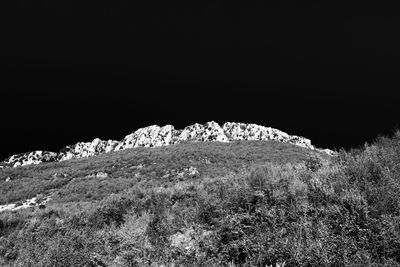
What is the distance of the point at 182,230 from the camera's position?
7.21 m

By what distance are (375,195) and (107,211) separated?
26.1ft

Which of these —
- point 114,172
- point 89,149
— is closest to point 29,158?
point 89,149

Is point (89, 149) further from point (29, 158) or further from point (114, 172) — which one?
point (114, 172)

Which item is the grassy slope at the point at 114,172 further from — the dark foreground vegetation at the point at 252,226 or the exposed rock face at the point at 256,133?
the exposed rock face at the point at 256,133

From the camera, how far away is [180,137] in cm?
7644

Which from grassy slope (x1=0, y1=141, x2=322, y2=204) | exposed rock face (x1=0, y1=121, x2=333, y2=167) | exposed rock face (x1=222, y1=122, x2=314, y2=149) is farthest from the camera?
exposed rock face (x1=222, y1=122, x2=314, y2=149)

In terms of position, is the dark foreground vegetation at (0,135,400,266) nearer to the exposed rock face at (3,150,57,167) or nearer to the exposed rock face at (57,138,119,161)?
the exposed rock face at (3,150,57,167)

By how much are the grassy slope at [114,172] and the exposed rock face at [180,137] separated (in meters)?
21.3

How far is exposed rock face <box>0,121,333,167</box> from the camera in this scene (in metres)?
70.8

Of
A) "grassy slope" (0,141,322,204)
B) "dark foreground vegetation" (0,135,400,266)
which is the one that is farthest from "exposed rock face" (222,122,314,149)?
"dark foreground vegetation" (0,135,400,266)

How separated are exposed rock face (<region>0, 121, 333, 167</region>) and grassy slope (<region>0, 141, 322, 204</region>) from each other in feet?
69.9

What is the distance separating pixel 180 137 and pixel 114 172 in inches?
1567

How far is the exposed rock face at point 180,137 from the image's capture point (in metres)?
70.8

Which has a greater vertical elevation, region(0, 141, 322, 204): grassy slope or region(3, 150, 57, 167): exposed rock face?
region(0, 141, 322, 204): grassy slope
